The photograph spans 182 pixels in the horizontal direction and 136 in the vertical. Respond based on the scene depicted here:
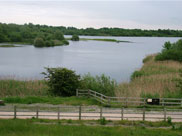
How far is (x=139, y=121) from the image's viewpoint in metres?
15.4

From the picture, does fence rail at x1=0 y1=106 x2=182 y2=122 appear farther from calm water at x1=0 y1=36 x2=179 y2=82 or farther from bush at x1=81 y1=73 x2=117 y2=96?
calm water at x1=0 y1=36 x2=179 y2=82

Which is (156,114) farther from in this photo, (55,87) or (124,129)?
(55,87)

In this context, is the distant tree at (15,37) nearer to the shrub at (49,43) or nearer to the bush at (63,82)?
the shrub at (49,43)

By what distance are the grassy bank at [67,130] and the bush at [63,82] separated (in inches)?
404

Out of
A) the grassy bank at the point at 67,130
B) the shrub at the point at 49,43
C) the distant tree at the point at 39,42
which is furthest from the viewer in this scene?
the shrub at the point at 49,43

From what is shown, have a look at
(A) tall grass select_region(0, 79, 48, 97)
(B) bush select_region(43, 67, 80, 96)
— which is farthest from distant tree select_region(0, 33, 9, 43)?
(B) bush select_region(43, 67, 80, 96)

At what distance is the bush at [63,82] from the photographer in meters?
23.9

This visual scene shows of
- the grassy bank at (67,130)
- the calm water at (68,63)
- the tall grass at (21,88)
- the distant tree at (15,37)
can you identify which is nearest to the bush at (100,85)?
the tall grass at (21,88)

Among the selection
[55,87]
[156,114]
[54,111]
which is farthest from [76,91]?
[156,114]

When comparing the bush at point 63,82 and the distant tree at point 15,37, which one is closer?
the bush at point 63,82

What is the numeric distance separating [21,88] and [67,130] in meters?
15.7

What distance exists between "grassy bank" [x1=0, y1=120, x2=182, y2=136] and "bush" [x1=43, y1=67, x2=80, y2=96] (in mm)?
10274

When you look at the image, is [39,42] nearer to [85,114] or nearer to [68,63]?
[68,63]

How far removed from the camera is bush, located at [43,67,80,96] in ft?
78.5
